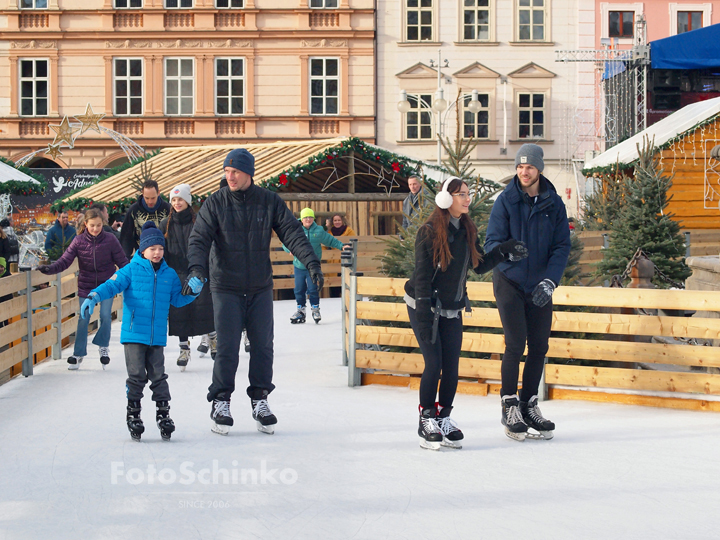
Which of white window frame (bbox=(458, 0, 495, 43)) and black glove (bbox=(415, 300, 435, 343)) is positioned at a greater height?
white window frame (bbox=(458, 0, 495, 43))

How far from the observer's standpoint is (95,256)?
959 centimetres

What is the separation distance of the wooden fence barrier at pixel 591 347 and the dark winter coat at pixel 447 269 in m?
1.83

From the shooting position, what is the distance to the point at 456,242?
609cm

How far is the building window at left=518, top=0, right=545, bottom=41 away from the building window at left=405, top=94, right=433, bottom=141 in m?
3.88

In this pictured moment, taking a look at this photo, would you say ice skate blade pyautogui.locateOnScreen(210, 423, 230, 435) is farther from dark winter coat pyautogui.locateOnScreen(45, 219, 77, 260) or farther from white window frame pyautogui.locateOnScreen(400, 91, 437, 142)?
white window frame pyautogui.locateOnScreen(400, 91, 437, 142)

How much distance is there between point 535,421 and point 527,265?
3.36 ft

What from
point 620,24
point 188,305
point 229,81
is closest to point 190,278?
point 188,305

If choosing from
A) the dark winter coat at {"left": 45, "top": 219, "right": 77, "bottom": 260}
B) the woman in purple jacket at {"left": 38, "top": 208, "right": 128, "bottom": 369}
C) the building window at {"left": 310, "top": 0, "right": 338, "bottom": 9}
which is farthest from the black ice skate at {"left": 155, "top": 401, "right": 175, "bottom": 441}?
the building window at {"left": 310, "top": 0, "right": 338, "bottom": 9}

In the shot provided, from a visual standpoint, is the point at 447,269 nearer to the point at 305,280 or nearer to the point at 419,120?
the point at 305,280

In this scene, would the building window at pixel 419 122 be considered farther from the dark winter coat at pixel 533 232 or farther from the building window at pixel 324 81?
the dark winter coat at pixel 533 232

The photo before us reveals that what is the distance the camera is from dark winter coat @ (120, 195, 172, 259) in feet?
32.4

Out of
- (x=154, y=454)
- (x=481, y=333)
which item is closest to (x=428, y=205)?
(x=481, y=333)

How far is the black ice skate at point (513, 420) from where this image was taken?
6328 mm

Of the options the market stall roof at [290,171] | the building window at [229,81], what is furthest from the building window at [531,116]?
the market stall roof at [290,171]
